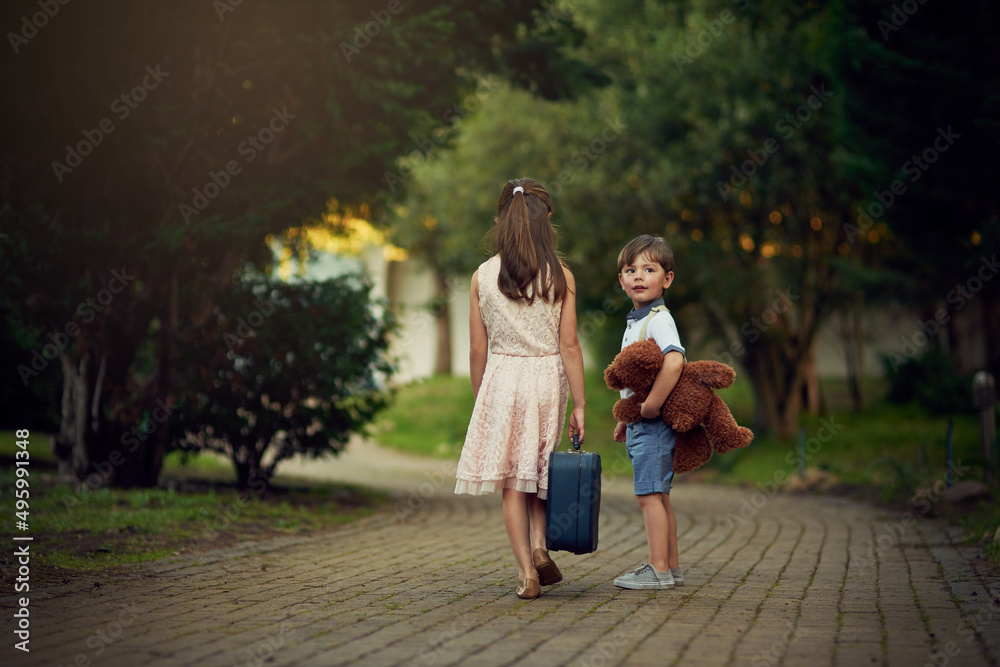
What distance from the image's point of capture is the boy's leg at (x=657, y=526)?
525 cm

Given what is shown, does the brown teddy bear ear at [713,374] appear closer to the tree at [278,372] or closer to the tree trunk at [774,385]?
the tree at [278,372]

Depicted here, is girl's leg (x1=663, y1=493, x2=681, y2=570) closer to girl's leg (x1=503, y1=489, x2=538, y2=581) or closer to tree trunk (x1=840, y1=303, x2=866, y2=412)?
girl's leg (x1=503, y1=489, x2=538, y2=581)

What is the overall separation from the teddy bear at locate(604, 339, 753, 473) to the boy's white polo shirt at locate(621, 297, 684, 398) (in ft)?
0.23

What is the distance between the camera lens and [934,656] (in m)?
3.88

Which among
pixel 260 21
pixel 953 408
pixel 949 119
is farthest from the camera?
pixel 953 408

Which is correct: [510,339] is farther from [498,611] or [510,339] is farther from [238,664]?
[238,664]

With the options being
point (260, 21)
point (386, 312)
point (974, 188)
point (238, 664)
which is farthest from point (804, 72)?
point (238, 664)

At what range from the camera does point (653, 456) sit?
525 cm

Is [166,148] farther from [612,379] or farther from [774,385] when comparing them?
[774,385]

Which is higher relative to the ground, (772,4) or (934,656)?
(772,4)

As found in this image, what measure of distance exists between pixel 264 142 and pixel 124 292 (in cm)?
187

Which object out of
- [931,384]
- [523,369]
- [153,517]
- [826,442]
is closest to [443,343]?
[931,384]

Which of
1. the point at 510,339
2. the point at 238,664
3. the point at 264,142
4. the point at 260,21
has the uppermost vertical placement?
the point at 260,21

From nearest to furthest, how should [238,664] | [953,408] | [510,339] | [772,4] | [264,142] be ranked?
[238,664]
[510,339]
[264,142]
[772,4]
[953,408]
